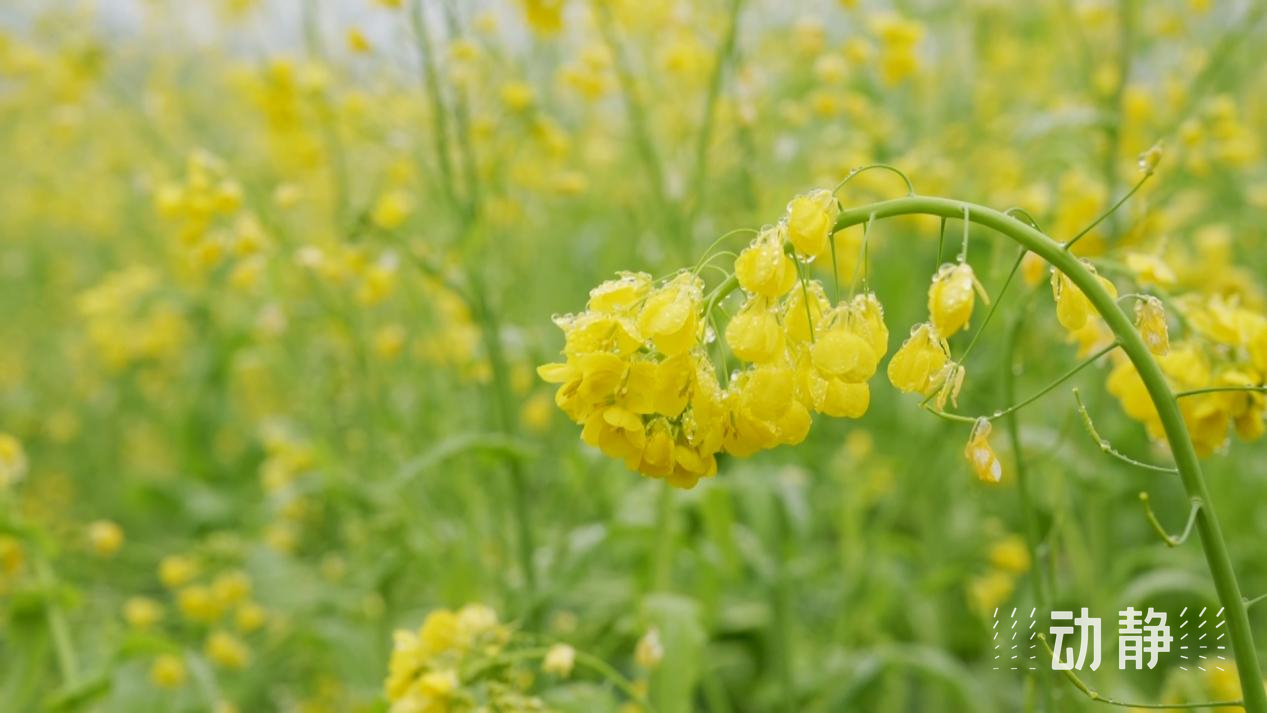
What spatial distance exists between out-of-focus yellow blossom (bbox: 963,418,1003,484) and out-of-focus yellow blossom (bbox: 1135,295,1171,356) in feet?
0.39

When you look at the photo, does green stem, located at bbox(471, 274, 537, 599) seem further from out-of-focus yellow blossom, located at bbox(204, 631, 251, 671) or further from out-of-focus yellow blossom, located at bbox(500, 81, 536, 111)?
out-of-focus yellow blossom, located at bbox(204, 631, 251, 671)

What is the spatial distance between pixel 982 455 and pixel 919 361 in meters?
0.09

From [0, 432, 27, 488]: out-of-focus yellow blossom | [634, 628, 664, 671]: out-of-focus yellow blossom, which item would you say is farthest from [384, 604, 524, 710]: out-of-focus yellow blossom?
[0, 432, 27, 488]: out-of-focus yellow blossom

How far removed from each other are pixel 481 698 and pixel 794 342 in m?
0.47

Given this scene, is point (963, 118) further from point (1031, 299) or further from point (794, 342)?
point (794, 342)

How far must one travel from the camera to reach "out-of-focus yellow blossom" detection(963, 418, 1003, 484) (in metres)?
0.77

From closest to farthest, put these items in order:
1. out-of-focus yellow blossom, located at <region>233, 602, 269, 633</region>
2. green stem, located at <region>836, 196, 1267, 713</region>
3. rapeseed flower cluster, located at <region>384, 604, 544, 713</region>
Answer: green stem, located at <region>836, 196, 1267, 713</region> → rapeseed flower cluster, located at <region>384, 604, 544, 713</region> → out-of-focus yellow blossom, located at <region>233, 602, 269, 633</region>

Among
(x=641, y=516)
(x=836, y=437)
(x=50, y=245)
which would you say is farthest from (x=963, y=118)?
(x=50, y=245)

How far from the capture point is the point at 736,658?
219cm

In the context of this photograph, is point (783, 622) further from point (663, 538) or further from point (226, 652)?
point (226, 652)

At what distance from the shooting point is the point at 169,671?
1868 millimetres

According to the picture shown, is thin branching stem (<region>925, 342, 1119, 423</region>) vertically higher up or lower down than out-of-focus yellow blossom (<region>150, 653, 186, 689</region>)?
lower down

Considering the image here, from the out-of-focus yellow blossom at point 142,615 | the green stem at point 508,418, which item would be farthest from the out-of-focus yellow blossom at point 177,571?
the green stem at point 508,418

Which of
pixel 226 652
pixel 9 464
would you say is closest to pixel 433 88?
pixel 9 464
